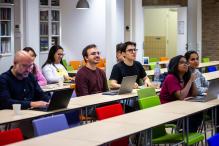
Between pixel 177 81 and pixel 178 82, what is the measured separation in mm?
28

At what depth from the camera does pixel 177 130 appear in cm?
601

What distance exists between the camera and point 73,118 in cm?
633

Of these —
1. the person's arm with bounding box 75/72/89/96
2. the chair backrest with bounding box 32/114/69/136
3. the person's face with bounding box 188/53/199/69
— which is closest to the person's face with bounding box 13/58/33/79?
the chair backrest with bounding box 32/114/69/136

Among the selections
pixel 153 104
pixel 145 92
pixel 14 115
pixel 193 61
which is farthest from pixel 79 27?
pixel 14 115

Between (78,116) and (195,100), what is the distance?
1.50 m

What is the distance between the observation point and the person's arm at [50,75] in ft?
29.3

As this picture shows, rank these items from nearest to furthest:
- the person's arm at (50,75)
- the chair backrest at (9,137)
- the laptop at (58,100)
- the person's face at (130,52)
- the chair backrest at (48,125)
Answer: the chair backrest at (9,137) → the chair backrest at (48,125) → the laptop at (58,100) → the person's face at (130,52) → the person's arm at (50,75)

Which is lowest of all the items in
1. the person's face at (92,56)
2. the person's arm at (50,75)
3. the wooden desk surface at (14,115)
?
the wooden desk surface at (14,115)

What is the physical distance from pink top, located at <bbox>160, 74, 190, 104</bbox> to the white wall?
9.29 metres

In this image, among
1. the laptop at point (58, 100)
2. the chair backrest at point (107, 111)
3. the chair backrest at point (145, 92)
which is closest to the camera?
the chair backrest at point (107, 111)

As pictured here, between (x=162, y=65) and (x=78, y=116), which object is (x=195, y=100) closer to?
(x=78, y=116)

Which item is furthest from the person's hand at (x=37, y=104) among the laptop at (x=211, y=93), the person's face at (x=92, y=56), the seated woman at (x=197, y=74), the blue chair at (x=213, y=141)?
the blue chair at (x=213, y=141)

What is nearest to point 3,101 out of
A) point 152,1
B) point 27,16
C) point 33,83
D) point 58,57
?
point 33,83

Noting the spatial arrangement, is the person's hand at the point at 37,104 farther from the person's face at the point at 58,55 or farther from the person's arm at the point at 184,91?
the person's face at the point at 58,55
